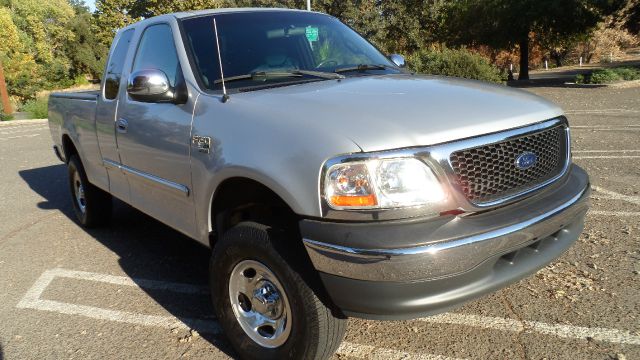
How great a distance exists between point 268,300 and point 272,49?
1.76 meters

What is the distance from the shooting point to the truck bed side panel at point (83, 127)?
4672 mm

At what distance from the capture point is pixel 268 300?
2.73m

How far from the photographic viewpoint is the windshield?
331cm

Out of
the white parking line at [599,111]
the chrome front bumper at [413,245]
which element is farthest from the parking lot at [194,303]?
the white parking line at [599,111]

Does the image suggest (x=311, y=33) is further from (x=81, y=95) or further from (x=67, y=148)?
(x=67, y=148)

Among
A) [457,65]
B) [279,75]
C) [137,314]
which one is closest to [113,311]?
[137,314]

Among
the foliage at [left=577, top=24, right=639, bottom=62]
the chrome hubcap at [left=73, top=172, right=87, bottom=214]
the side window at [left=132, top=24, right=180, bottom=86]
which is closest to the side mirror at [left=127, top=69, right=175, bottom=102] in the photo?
the side window at [left=132, top=24, right=180, bottom=86]

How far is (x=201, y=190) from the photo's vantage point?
299cm

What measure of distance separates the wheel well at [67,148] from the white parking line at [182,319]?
5.37 feet

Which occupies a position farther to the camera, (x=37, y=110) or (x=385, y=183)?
(x=37, y=110)

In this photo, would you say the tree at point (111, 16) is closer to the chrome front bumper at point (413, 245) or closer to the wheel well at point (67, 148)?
the wheel well at point (67, 148)

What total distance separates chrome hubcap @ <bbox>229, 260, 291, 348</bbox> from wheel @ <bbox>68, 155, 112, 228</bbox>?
310cm

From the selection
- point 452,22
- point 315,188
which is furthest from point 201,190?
point 452,22

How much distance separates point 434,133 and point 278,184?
2.44 ft
